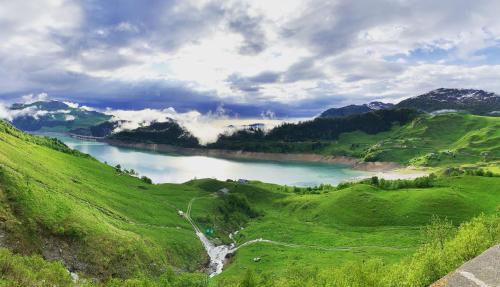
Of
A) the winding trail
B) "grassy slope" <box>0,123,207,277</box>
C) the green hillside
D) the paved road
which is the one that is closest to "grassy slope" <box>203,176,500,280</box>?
the green hillside

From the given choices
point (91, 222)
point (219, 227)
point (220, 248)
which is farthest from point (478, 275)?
point (219, 227)

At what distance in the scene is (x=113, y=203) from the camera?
10906 cm

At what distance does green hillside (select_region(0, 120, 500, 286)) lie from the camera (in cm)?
5725

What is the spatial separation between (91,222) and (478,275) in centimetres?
6885

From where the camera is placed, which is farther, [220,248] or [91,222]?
[220,248]

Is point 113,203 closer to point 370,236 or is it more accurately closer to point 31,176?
point 31,176

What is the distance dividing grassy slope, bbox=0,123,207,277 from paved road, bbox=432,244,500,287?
57935 millimetres

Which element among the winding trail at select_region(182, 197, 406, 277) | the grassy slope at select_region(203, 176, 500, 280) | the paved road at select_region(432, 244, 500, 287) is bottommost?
the winding trail at select_region(182, 197, 406, 277)

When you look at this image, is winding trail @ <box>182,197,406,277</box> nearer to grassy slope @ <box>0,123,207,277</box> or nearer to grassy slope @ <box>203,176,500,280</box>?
grassy slope @ <box>203,176,500,280</box>

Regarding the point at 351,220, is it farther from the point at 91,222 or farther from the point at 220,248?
the point at 91,222

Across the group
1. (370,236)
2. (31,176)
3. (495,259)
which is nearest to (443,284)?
(495,259)

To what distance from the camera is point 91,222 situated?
79.2 metres

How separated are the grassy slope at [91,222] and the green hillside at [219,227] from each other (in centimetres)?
26

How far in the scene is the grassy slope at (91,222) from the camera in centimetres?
6975
